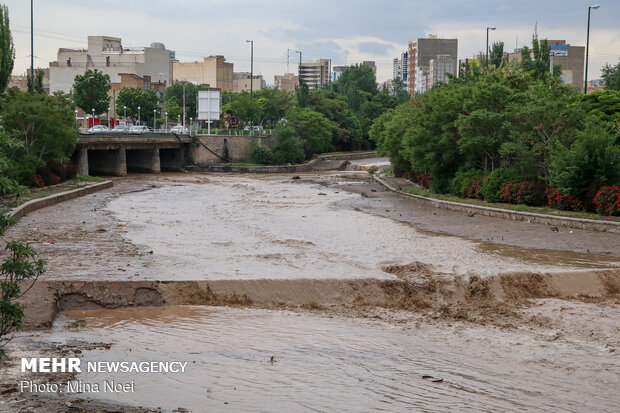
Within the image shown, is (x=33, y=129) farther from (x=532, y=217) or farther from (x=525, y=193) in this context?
(x=532, y=217)

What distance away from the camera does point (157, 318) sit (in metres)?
16.7

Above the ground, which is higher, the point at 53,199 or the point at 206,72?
the point at 206,72

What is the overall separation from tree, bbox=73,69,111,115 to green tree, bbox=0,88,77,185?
47.4 m

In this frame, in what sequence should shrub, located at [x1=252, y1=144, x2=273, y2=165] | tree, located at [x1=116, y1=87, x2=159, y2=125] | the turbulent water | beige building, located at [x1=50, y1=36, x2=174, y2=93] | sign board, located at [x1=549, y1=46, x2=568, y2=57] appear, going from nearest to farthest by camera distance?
1. the turbulent water
2. shrub, located at [x1=252, y1=144, x2=273, y2=165]
3. tree, located at [x1=116, y1=87, x2=159, y2=125]
4. beige building, located at [x1=50, y1=36, x2=174, y2=93]
5. sign board, located at [x1=549, y1=46, x2=568, y2=57]

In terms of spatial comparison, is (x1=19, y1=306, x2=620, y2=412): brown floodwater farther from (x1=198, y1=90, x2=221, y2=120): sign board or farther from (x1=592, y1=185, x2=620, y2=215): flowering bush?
(x1=198, y1=90, x2=221, y2=120): sign board

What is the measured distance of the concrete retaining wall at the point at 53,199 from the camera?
3258cm

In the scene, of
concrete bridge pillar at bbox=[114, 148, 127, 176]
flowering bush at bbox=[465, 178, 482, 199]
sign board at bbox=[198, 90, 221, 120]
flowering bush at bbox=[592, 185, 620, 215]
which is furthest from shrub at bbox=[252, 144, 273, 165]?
flowering bush at bbox=[592, 185, 620, 215]

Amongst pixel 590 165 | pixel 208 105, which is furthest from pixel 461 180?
pixel 208 105

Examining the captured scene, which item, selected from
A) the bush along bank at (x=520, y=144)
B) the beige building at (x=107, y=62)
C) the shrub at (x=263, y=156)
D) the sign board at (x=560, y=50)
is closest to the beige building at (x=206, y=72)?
the beige building at (x=107, y=62)

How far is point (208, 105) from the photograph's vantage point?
9094 cm

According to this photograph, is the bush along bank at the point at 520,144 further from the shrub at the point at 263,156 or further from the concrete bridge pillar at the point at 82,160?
the shrub at the point at 263,156

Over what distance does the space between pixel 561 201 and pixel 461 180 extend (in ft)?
33.9

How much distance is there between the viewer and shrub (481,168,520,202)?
128 feet

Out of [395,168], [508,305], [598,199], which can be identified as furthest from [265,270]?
[395,168]
